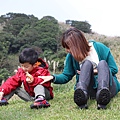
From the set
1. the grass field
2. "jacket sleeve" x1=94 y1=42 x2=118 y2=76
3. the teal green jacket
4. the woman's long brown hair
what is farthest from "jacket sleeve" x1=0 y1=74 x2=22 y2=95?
"jacket sleeve" x1=94 y1=42 x2=118 y2=76

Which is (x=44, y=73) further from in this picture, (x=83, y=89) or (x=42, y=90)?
(x=83, y=89)

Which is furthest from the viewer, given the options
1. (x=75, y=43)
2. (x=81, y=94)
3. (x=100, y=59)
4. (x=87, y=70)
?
(x=100, y=59)

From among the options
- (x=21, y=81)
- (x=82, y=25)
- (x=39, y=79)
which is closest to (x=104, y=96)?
(x=39, y=79)

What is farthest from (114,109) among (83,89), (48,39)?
(48,39)

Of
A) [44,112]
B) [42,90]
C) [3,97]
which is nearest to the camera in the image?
[44,112]

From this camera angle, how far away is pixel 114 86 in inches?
114

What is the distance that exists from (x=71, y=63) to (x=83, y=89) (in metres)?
0.66

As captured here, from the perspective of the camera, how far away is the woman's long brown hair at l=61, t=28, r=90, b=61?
2.76 m

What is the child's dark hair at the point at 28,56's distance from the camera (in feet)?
9.91

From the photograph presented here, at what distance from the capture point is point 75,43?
9.03 feet

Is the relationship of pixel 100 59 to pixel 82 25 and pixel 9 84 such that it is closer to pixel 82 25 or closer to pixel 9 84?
pixel 9 84

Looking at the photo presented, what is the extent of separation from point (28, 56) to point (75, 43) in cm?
54

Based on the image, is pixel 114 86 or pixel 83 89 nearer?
pixel 83 89

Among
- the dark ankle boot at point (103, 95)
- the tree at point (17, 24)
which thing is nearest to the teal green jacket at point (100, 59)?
the dark ankle boot at point (103, 95)
